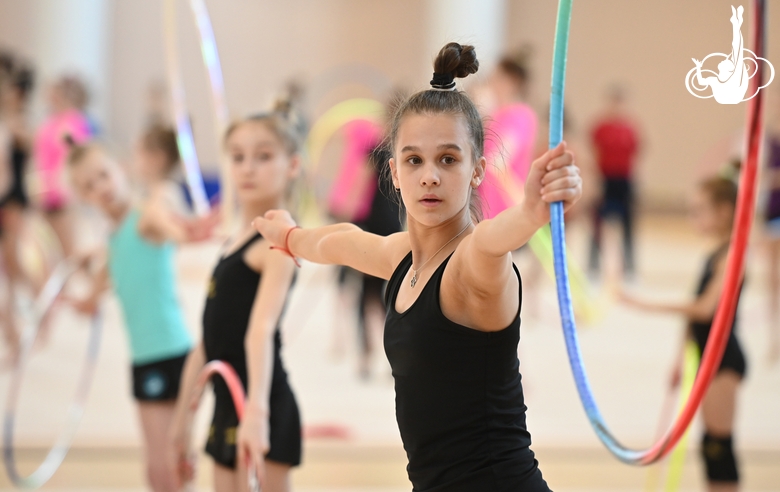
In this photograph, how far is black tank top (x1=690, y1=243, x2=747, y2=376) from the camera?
2.99 metres

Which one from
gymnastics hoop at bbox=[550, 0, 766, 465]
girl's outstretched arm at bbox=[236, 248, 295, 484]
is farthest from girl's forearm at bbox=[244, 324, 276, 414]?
gymnastics hoop at bbox=[550, 0, 766, 465]

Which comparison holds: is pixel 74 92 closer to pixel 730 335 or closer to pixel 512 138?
pixel 512 138

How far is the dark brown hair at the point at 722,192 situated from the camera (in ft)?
10.0

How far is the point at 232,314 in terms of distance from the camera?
2299 millimetres

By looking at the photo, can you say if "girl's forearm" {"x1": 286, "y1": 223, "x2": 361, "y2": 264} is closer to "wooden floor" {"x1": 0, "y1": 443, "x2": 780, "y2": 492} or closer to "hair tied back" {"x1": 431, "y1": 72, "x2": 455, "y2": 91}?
"hair tied back" {"x1": 431, "y1": 72, "x2": 455, "y2": 91}

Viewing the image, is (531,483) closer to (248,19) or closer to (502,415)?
(502,415)

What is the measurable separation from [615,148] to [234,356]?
23.6 feet

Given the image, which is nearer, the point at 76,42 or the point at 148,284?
the point at 148,284

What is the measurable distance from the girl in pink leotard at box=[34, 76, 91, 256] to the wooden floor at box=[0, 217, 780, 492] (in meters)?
0.83

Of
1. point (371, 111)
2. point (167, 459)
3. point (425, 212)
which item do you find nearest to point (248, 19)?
point (371, 111)

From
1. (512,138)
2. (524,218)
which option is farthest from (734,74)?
(512,138)

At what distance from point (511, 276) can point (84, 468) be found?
9.53ft

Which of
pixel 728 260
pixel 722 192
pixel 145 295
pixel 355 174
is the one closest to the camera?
pixel 728 260

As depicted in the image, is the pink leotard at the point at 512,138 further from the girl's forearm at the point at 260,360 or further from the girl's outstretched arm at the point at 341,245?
the girl's outstretched arm at the point at 341,245
